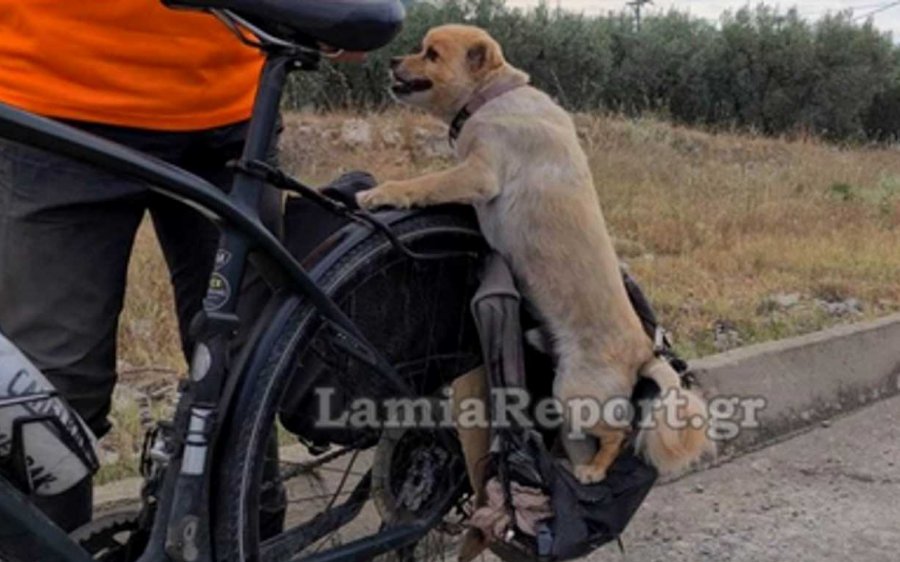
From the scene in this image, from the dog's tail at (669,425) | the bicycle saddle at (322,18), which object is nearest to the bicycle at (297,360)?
the bicycle saddle at (322,18)

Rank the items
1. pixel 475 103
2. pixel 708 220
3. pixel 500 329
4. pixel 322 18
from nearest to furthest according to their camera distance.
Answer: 1. pixel 322 18
2. pixel 500 329
3. pixel 475 103
4. pixel 708 220

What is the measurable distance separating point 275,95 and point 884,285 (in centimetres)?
465

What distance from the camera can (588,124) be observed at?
481 inches

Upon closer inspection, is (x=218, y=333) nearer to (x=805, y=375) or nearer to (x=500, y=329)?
(x=500, y=329)

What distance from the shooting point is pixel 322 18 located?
1.59 metres

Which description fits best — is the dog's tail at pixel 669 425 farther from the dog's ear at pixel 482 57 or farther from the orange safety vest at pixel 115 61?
the orange safety vest at pixel 115 61

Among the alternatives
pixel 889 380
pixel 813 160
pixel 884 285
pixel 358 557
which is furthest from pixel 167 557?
pixel 813 160

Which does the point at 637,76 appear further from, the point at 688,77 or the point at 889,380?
the point at 889,380

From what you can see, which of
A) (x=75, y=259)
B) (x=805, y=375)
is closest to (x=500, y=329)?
(x=75, y=259)

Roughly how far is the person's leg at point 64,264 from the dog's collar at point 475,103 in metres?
0.73

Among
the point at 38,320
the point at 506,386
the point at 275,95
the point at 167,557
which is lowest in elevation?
the point at 167,557

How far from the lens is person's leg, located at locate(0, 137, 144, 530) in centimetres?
175

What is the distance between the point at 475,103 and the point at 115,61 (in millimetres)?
783

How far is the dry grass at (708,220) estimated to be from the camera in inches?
185
